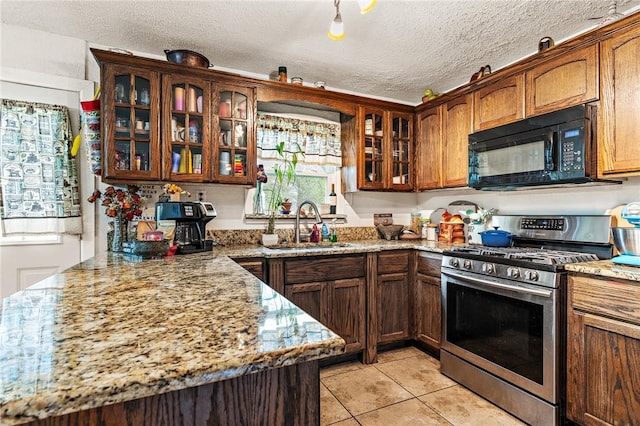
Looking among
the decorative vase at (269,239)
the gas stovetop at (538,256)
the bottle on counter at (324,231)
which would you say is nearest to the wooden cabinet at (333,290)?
the decorative vase at (269,239)

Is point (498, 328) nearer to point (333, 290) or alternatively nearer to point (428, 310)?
point (428, 310)

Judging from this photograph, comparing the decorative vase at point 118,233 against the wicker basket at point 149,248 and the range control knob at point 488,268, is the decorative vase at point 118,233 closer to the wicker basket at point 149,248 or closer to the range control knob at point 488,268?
the wicker basket at point 149,248

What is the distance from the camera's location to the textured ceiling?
2.01m

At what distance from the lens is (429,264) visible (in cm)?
262

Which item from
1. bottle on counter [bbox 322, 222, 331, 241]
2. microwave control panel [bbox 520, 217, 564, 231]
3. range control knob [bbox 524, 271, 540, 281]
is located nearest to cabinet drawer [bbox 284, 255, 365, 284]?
bottle on counter [bbox 322, 222, 331, 241]

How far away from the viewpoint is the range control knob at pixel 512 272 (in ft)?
6.16

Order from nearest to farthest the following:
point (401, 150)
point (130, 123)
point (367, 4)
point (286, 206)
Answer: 1. point (367, 4)
2. point (130, 123)
3. point (286, 206)
4. point (401, 150)

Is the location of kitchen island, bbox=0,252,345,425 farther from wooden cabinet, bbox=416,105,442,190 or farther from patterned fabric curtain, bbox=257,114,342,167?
wooden cabinet, bbox=416,105,442,190

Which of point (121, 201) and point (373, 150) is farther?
point (373, 150)

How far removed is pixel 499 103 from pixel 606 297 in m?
1.50

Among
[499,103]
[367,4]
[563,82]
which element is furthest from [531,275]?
[367,4]

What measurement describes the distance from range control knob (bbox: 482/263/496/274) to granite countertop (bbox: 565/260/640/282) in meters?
0.38

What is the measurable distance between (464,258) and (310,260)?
1049mm

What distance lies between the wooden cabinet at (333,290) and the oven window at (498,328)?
65 cm
